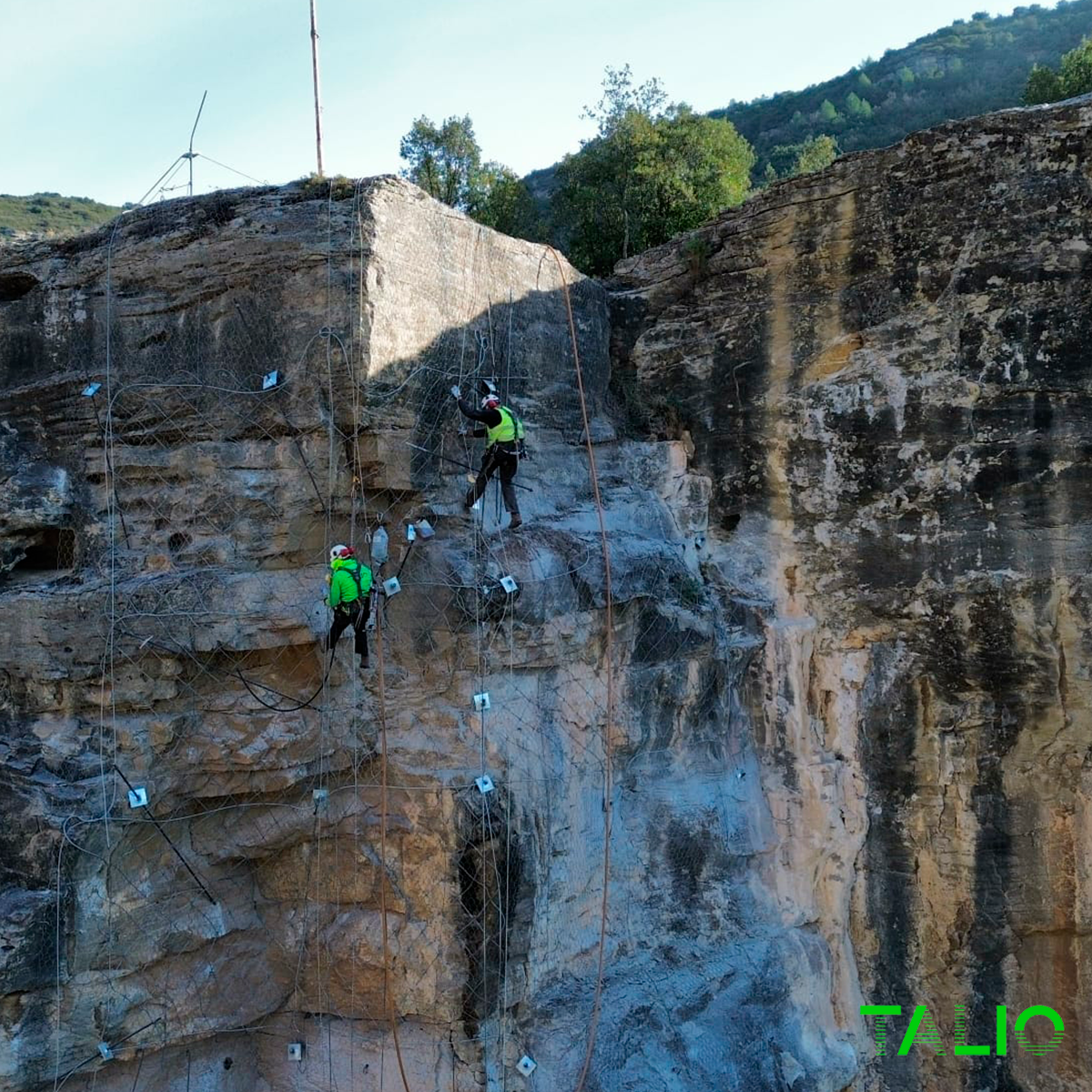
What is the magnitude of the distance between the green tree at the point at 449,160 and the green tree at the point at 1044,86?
25.7ft

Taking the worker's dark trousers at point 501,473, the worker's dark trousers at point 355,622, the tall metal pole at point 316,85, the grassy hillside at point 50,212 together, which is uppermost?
the grassy hillside at point 50,212

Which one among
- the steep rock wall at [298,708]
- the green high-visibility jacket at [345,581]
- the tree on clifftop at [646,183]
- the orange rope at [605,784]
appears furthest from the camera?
the tree on clifftop at [646,183]

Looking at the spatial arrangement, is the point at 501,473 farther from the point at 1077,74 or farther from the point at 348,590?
the point at 1077,74

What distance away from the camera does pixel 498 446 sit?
7445mm

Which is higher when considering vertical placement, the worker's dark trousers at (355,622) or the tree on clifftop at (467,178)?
the tree on clifftop at (467,178)

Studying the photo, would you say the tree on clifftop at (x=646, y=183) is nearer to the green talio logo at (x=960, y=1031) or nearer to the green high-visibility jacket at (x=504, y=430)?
the green high-visibility jacket at (x=504, y=430)

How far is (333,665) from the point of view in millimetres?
7496

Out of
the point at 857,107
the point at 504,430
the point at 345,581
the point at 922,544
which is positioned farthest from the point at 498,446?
the point at 857,107

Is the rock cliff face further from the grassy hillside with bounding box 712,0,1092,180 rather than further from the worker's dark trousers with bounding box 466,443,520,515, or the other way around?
the grassy hillside with bounding box 712,0,1092,180

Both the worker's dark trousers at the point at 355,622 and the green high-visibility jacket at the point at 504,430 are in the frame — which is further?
the green high-visibility jacket at the point at 504,430

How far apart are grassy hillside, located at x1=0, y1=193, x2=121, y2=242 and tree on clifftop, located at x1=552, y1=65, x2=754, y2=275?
12.5 m

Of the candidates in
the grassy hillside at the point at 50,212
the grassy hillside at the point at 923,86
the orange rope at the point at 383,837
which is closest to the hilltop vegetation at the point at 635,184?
the orange rope at the point at 383,837

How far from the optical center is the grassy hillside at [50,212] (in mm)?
21500

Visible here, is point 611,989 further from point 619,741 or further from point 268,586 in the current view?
point 268,586
